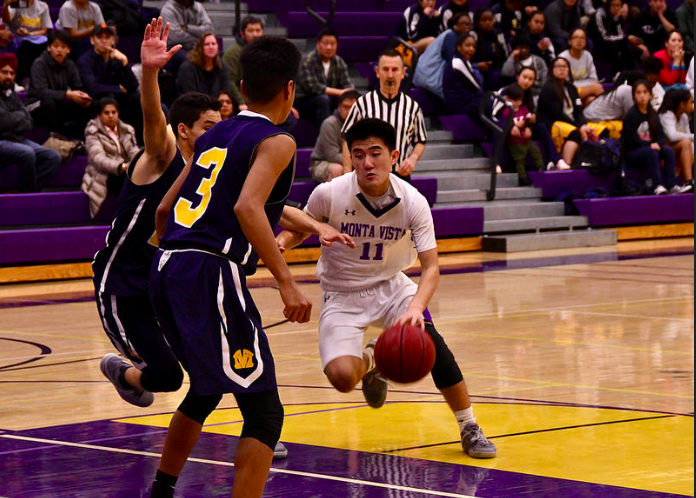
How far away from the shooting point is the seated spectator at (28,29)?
1348 centimetres

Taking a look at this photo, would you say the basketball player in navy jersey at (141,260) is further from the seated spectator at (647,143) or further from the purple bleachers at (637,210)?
the seated spectator at (647,143)

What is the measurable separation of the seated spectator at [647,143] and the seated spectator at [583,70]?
3.15 feet

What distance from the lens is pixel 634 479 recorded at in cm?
468

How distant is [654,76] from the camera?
16.8m

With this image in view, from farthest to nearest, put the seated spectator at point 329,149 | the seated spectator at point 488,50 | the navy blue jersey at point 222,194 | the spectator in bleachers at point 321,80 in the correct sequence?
1. the seated spectator at point 488,50
2. the spectator in bleachers at point 321,80
3. the seated spectator at point 329,149
4. the navy blue jersey at point 222,194

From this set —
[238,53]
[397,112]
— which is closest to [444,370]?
[397,112]

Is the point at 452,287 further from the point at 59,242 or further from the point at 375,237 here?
the point at 375,237

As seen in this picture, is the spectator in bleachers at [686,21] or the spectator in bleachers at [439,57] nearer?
the spectator in bleachers at [439,57]

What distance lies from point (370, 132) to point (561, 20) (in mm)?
13256

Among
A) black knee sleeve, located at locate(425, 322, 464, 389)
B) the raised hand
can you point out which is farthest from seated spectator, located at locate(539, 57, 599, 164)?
the raised hand

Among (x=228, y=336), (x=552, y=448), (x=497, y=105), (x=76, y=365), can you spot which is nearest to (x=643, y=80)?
(x=497, y=105)


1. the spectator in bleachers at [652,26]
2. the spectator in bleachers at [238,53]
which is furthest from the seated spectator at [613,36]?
the spectator in bleachers at [238,53]

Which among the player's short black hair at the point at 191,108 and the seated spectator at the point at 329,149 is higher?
the player's short black hair at the point at 191,108

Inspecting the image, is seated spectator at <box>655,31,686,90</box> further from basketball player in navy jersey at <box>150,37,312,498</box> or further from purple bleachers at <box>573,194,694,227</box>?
basketball player in navy jersey at <box>150,37,312,498</box>
